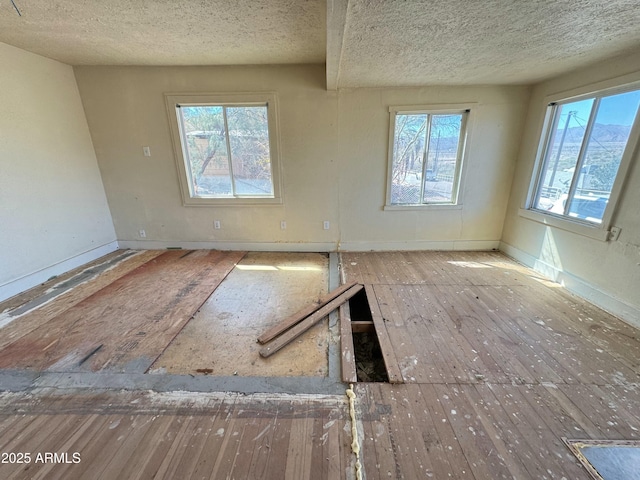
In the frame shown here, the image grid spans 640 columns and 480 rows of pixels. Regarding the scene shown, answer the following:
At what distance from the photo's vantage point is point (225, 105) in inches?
146

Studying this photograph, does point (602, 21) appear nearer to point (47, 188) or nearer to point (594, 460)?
point (594, 460)

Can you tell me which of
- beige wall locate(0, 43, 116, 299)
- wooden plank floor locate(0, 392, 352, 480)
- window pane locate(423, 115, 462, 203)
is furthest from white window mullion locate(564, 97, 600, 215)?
beige wall locate(0, 43, 116, 299)

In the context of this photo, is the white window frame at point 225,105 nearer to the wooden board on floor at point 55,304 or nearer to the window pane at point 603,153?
the wooden board on floor at point 55,304

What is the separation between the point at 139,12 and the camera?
2152 millimetres

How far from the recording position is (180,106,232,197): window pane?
12.5 feet

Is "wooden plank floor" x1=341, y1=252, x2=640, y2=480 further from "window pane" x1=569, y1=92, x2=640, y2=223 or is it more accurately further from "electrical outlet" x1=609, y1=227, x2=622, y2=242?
"window pane" x1=569, y1=92, x2=640, y2=223

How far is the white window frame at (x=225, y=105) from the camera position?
3.66 m

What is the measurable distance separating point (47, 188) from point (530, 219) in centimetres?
643

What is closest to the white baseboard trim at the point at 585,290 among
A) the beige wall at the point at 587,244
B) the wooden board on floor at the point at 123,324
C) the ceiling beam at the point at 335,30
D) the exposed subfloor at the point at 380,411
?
the beige wall at the point at 587,244

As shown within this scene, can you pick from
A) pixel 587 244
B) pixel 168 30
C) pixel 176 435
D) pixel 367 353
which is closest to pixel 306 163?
pixel 168 30

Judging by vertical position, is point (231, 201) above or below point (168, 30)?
below

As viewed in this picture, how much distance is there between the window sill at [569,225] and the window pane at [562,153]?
0.13m

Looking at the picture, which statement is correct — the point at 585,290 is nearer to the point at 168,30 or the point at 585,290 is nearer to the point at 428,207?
the point at 428,207

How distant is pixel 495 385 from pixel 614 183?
2460 mm
